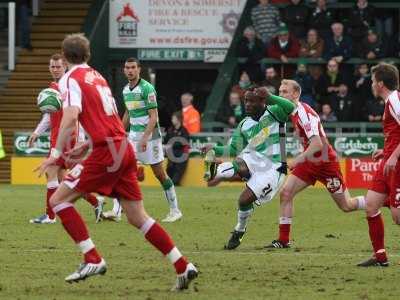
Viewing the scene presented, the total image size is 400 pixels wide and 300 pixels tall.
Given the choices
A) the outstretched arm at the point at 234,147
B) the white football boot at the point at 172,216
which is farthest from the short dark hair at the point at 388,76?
the white football boot at the point at 172,216

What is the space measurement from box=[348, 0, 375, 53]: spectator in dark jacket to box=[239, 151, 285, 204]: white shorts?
13.8 metres

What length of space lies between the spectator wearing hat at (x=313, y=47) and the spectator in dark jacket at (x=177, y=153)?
3.66 meters

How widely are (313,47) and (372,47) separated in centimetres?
129

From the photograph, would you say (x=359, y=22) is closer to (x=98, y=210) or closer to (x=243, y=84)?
(x=243, y=84)

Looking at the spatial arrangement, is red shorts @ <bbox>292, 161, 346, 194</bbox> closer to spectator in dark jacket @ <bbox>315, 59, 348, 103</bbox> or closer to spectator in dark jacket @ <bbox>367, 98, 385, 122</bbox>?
spectator in dark jacket @ <bbox>367, 98, 385, 122</bbox>

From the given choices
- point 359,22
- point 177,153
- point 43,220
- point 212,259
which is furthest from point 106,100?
point 359,22

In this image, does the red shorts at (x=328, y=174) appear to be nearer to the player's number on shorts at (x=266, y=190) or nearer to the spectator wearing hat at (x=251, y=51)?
the player's number on shorts at (x=266, y=190)

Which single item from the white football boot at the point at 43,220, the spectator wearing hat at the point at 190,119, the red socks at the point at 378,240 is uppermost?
the red socks at the point at 378,240

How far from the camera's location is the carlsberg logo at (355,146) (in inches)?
961

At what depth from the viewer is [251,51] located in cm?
2689

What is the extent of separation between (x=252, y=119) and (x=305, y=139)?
2.05 feet

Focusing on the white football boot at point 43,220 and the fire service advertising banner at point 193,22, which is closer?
the white football boot at point 43,220

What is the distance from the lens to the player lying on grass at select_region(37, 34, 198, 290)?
9.92m

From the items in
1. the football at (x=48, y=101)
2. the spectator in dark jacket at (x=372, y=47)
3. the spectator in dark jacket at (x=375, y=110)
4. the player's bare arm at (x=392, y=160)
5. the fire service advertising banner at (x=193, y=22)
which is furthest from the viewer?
the fire service advertising banner at (x=193, y=22)
